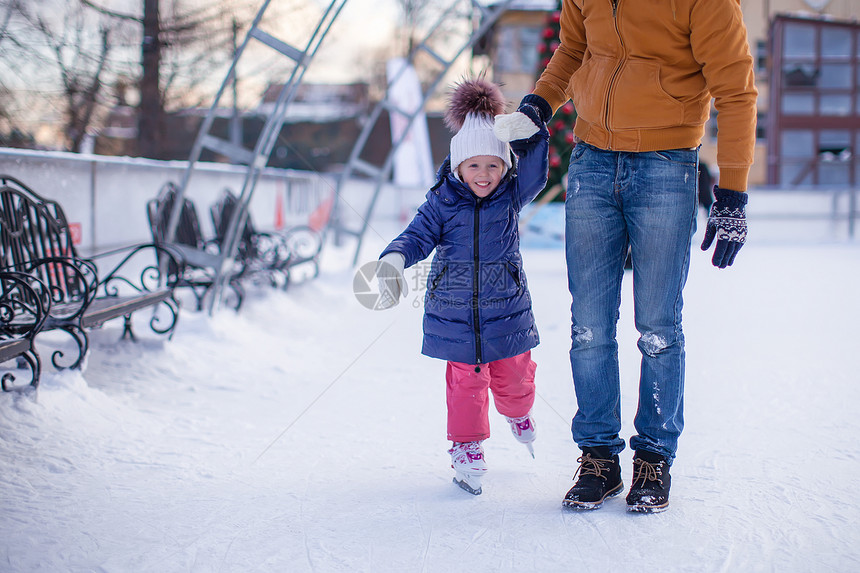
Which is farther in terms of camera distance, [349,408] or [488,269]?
[349,408]

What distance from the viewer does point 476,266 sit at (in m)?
2.40

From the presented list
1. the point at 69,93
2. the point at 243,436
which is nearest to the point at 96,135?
the point at 69,93

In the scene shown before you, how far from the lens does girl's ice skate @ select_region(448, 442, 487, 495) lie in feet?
7.76

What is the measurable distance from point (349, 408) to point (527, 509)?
4.56ft

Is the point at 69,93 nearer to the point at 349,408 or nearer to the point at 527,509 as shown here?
the point at 349,408

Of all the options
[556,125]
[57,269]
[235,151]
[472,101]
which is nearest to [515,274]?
[472,101]

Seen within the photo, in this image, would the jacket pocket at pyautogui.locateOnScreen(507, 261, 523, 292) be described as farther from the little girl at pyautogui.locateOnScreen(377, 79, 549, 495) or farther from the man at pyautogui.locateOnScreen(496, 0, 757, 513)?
the man at pyautogui.locateOnScreen(496, 0, 757, 513)

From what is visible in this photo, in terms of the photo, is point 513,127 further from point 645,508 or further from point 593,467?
point 645,508

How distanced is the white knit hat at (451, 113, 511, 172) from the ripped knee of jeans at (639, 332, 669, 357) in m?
0.70

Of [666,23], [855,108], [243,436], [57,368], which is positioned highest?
[855,108]

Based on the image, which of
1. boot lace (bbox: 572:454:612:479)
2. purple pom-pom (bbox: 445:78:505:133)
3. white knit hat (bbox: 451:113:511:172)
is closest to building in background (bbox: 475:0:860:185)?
purple pom-pom (bbox: 445:78:505:133)

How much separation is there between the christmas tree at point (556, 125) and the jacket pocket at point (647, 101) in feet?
25.6

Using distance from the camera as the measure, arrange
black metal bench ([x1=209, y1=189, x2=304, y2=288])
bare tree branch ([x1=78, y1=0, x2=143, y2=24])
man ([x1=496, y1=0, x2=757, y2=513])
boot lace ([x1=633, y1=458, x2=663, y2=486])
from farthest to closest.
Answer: bare tree branch ([x1=78, y1=0, x2=143, y2=24]), black metal bench ([x1=209, y1=189, x2=304, y2=288]), boot lace ([x1=633, y1=458, x2=663, y2=486]), man ([x1=496, y1=0, x2=757, y2=513])

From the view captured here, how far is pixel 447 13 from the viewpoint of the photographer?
6.82 meters
